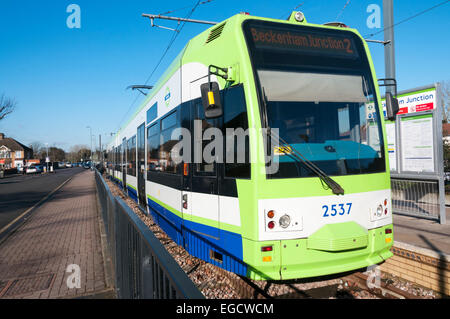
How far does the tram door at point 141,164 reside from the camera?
945 centimetres

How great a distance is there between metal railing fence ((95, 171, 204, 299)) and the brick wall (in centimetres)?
416

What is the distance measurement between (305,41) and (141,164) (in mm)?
6882

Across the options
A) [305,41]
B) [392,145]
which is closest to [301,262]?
[305,41]

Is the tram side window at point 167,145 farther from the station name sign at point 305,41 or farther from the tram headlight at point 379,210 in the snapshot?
the tram headlight at point 379,210

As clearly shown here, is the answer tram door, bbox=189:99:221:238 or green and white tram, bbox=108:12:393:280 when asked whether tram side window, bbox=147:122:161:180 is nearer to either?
tram door, bbox=189:99:221:238

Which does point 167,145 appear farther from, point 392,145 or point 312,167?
point 392,145

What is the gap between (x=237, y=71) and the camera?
4051 mm

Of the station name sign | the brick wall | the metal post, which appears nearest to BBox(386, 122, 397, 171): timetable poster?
the metal post

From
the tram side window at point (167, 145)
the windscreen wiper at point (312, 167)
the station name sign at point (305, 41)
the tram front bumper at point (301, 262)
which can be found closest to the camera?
the tram front bumper at point (301, 262)

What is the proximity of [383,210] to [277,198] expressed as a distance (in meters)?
1.68

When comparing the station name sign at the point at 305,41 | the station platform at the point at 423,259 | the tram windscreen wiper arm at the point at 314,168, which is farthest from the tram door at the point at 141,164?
the station platform at the point at 423,259

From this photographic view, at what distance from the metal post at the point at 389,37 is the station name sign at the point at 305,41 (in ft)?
15.4

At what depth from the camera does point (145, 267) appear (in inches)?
83.6

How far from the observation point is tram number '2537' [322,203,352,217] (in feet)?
12.7
